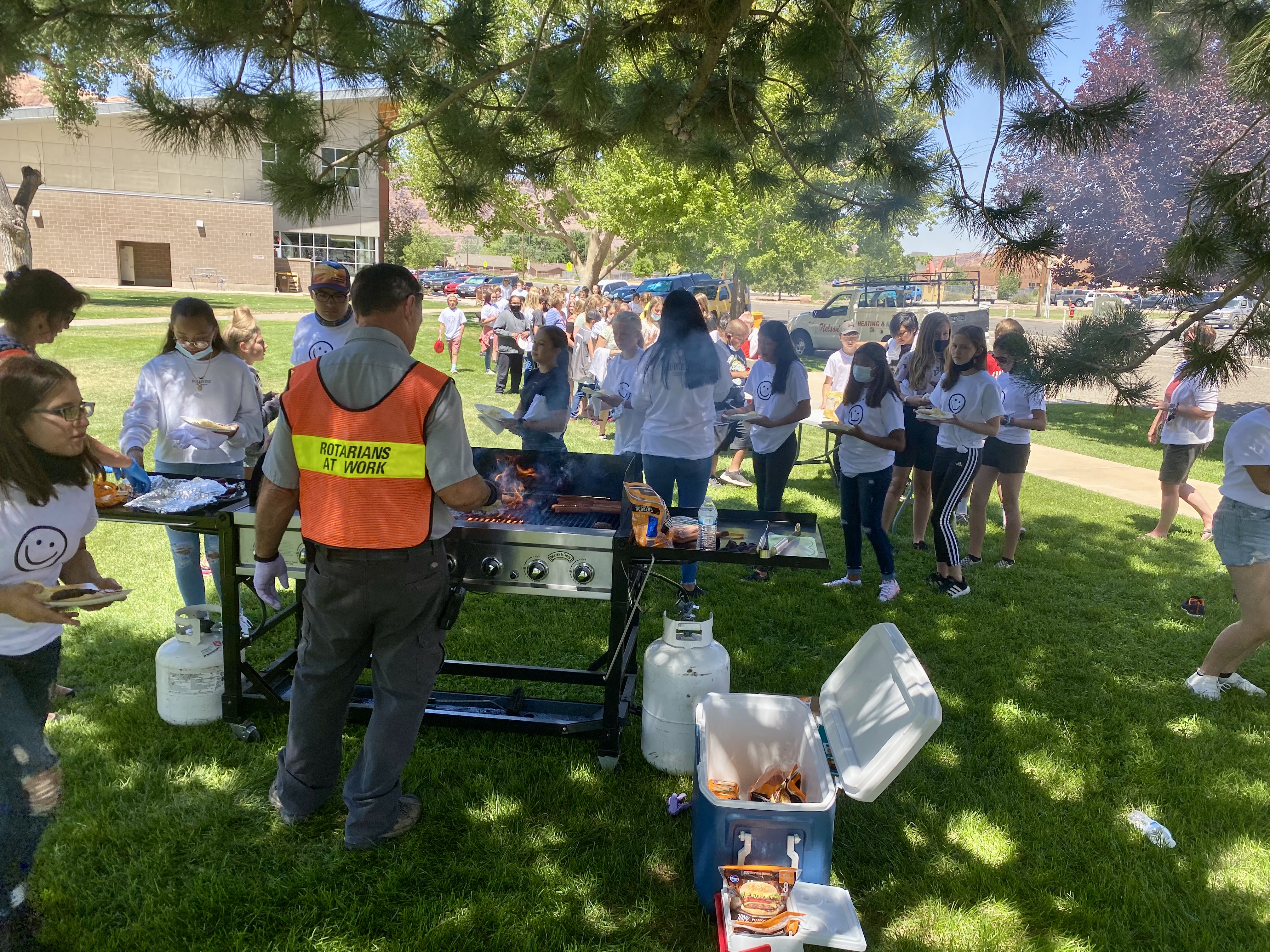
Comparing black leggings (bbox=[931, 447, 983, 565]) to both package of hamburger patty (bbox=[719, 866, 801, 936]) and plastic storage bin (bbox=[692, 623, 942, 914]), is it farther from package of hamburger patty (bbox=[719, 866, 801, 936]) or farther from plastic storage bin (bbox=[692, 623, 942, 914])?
package of hamburger patty (bbox=[719, 866, 801, 936])

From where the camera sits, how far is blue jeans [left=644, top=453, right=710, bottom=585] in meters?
4.96

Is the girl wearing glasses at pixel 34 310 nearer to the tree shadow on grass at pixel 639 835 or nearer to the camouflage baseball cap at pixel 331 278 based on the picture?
the camouflage baseball cap at pixel 331 278

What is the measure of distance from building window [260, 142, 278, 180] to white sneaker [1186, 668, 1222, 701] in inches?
214

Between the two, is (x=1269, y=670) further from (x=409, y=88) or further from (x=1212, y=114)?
(x=1212, y=114)

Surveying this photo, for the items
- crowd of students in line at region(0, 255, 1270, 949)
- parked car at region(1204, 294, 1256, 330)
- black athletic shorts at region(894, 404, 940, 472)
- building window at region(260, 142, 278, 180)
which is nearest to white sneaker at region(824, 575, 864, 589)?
crowd of students in line at region(0, 255, 1270, 949)

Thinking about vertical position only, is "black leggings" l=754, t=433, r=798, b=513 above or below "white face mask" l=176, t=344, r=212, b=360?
below

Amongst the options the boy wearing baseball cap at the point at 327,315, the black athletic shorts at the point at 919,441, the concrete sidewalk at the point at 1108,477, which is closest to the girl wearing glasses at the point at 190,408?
the boy wearing baseball cap at the point at 327,315

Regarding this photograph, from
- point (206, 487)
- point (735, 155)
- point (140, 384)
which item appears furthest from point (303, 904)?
point (735, 155)

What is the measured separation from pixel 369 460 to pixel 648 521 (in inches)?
47.5

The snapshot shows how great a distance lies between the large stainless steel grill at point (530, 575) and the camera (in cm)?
336

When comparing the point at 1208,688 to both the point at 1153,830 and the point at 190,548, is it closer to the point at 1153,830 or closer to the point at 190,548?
the point at 1153,830

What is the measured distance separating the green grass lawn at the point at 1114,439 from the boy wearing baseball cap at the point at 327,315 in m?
8.49

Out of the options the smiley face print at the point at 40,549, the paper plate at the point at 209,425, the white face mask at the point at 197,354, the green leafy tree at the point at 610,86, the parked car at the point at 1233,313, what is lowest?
the smiley face print at the point at 40,549

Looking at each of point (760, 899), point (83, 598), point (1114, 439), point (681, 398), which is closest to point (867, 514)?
point (681, 398)
